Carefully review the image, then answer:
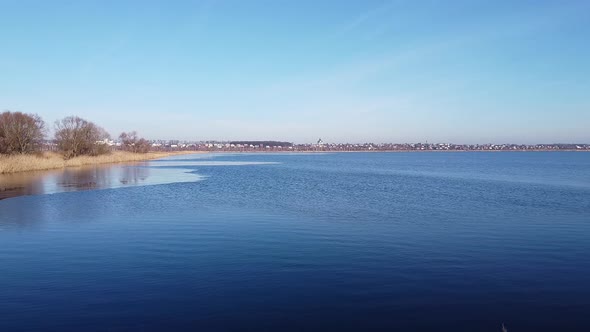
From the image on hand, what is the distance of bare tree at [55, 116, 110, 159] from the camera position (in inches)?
2286

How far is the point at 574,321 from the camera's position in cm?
732

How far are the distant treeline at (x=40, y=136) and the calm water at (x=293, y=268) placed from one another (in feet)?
93.3

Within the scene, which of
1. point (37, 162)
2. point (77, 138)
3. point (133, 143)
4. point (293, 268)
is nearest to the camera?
point (293, 268)

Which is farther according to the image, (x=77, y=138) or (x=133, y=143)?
(x=133, y=143)

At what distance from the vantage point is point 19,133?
4459 centimetres

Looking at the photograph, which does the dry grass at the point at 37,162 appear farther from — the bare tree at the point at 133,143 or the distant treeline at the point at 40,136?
the bare tree at the point at 133,143

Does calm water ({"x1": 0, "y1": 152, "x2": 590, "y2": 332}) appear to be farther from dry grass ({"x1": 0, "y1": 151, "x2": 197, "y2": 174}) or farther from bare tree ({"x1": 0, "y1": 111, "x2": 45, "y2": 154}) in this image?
bare tree ({"x1": 0, "y1": 111, "x2": 45, "y2": 154})

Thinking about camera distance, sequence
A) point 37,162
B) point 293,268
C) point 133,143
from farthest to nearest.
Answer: point 133,143 → point 37,162 → point 293,268

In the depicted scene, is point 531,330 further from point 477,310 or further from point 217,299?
point 217,299

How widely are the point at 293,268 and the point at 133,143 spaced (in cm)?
9445

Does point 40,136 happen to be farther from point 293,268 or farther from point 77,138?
point 293,268

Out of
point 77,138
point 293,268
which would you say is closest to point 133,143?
point 77,138

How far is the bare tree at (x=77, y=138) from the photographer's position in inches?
2286

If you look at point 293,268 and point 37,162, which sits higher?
point 37,162
